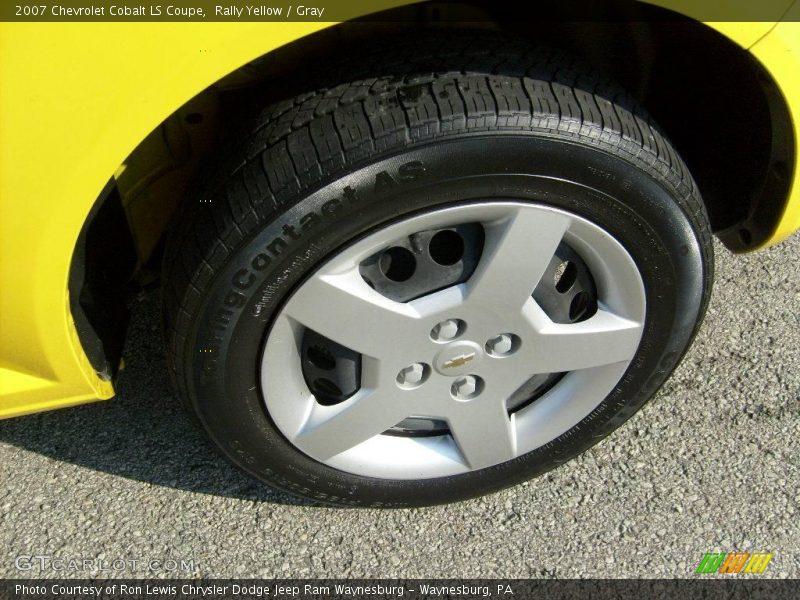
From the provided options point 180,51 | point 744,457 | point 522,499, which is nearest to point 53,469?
point 522,499

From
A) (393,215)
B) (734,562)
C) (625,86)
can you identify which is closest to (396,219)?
(393,215)

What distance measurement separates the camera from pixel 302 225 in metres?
1.43

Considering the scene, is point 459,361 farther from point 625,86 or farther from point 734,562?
point 734,562

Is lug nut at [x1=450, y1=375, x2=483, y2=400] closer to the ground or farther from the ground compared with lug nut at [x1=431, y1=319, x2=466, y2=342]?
closer to the ground

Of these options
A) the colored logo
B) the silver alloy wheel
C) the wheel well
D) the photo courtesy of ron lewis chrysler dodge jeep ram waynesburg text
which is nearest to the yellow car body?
the photo courtesy of ron lewis chrysler dodge jeep ram waynesburg text

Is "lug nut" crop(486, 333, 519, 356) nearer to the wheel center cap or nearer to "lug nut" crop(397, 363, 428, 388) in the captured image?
the wheel center cap

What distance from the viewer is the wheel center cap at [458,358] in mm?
1668

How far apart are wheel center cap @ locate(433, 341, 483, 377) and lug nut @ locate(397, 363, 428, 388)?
0.11 feet

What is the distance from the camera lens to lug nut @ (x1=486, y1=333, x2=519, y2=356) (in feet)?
5.55

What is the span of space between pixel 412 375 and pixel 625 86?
2.66ft

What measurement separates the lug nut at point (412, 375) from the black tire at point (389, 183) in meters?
0.29

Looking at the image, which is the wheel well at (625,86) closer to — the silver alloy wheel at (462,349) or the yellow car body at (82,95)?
the yellow car body at (82,95)

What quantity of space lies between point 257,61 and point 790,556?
1.60 meters

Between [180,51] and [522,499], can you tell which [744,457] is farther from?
[180,51]
